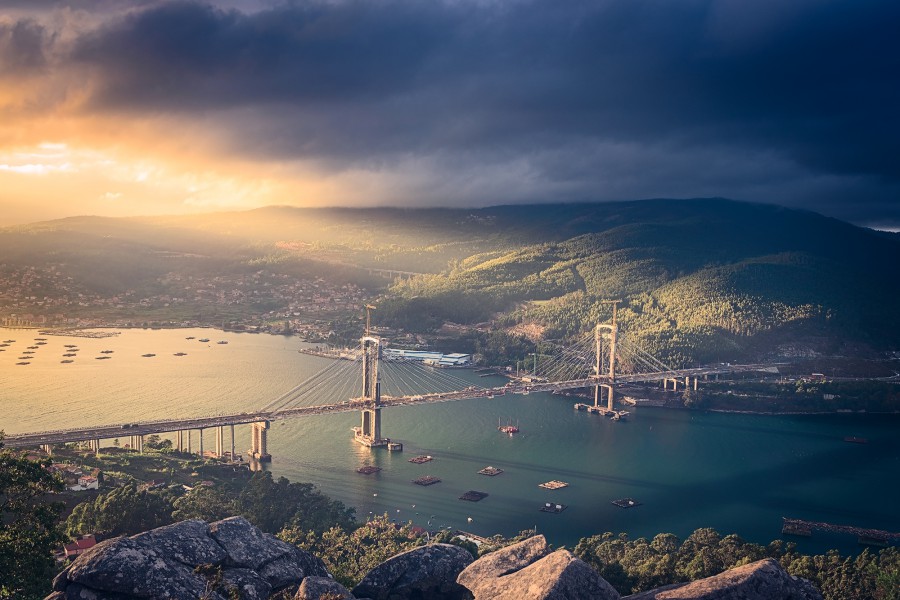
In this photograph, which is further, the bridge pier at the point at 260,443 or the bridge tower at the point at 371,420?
the bridge tower at the point at 371,420

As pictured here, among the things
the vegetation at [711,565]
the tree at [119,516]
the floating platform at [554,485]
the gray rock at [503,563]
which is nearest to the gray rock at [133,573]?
the gray rock at [503,563]

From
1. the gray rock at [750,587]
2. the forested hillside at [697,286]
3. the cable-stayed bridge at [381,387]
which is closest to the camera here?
the gray rock at [750,587]

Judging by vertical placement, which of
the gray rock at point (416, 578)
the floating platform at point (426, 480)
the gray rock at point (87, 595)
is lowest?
the floating platform at point (426, 480)

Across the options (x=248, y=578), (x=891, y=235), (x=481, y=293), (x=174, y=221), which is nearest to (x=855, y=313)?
(x=481, y=293)

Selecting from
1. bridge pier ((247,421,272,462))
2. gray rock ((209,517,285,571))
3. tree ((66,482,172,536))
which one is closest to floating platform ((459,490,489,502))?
bridge pier ((247,421,272,462))

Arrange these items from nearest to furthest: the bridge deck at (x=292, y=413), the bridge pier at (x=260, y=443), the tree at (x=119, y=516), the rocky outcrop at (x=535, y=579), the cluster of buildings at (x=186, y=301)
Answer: the rocky outcrop at (x=535, y=579) → the tree at (x=119, y=516) → the bridge deck at (x=292, y=413) → the bridge pier at (x=260, y=443) → the cluster of buildings at (x=186, y=301)

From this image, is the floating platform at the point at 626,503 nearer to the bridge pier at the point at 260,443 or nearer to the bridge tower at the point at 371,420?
the bridge tower at the point at 371,420

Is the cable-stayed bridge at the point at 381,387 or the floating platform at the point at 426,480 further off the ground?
the cable-stayed bridge at the point at 381,387

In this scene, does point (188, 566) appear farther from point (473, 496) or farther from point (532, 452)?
point (532, 452)
